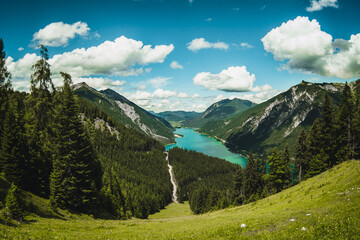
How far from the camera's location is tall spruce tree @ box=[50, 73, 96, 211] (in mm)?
30359

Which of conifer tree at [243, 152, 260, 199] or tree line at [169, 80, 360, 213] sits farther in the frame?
conifer tree at [243, 152, 260, 199]

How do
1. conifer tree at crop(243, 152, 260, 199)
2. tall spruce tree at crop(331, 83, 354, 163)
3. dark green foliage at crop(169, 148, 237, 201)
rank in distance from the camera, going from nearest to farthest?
tall spruce tree at crop(331, 83, 354, 163) < conifer tree at crop(243, 152, 260, 199) < dark green foliage at crop(169, 148, 237, 201)

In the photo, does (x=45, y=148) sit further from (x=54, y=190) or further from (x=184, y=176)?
(x=184, y=176)

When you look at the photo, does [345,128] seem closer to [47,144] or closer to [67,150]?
[67,150]

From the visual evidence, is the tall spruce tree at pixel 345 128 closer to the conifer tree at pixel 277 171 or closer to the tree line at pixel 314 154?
the tree line at pixel 314 154

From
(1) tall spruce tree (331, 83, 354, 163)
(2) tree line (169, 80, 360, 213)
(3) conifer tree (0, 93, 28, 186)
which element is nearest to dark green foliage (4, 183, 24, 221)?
(3) conifer tree (0, 93, 28, 186)

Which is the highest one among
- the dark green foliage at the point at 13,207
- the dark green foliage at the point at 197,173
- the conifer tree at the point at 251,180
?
the dark green foliage at the point at 13,207

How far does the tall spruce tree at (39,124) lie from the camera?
3020cm

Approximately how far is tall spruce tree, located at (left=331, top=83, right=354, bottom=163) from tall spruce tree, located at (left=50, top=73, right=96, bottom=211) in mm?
51004

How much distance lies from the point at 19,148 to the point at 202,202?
81.9 meters

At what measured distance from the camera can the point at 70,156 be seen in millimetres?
31578

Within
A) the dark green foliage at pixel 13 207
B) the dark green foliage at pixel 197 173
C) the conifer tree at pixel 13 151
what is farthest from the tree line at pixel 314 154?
the dark green foliage at pixel 197 173

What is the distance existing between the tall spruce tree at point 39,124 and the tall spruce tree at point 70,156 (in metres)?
1.63

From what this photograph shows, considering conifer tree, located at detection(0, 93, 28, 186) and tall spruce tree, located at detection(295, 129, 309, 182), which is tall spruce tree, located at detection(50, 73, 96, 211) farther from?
tall spruce tree, located at detection(295, 129, 309, 182)
